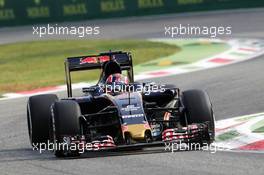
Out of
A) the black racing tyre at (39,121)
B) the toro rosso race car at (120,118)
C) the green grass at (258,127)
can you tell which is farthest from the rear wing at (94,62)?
the green grass at (258,127)

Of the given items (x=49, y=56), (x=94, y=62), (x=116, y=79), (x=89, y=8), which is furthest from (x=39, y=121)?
(x=89, y=8)

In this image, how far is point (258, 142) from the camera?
11.1 meters

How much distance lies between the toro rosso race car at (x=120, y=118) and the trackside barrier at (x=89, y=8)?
2146 centimetres

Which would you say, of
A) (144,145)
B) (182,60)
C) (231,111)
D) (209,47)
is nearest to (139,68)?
(182,60)

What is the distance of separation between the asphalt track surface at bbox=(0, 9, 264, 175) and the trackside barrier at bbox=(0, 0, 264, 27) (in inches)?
480

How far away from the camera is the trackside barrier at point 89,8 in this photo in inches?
1332

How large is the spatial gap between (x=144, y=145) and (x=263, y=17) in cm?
2313

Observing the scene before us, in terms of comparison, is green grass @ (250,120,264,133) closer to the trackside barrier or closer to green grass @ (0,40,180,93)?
green grass @ (0,40,180,93)

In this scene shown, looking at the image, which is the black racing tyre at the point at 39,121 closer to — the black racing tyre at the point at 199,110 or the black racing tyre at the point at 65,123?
the black racing tyre at the point at 65,123

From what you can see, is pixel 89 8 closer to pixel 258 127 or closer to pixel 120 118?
pixel 258 127

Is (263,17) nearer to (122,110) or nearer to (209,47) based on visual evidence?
(209,47)

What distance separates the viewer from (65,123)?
11109mm

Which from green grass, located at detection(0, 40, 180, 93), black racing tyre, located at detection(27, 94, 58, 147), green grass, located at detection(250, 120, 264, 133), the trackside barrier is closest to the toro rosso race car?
black racing tyre, located at detection(27, 94, 58, 147)

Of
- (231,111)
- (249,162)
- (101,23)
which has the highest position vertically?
(249,162)
